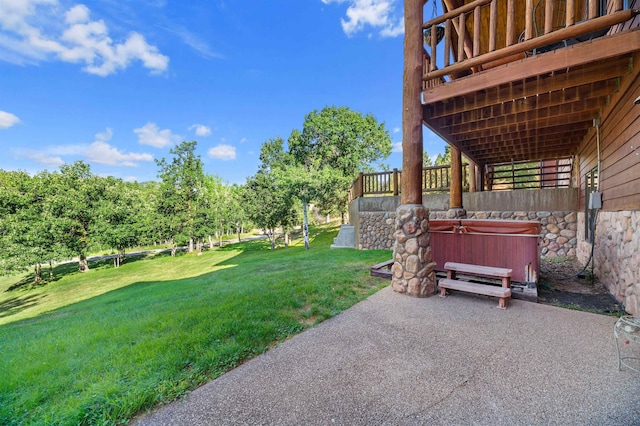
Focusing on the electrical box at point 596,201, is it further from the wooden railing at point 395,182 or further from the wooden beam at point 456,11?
the wooden railing at point 395,182

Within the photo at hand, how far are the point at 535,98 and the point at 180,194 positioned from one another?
80.2 feet

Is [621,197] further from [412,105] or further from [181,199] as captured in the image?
[181,199]

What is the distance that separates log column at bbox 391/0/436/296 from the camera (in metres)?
4.11

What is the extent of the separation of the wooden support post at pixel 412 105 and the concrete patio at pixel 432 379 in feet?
7.34

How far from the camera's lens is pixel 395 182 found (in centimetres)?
935

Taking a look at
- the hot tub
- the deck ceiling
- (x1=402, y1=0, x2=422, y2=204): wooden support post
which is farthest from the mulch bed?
the deck ceiling

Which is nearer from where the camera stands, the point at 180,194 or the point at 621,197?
Result: the point at 621,197

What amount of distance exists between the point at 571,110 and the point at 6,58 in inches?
1157

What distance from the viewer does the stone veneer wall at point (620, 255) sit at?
3.12 metres

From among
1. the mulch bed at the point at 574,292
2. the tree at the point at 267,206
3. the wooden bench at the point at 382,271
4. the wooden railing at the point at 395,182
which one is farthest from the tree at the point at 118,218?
the mulch bed at the point at 574,292

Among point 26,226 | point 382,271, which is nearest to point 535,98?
point 382,271

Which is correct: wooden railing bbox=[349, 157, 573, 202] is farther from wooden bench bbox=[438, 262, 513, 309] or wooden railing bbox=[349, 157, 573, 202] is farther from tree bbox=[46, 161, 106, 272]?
tree bbox=[46, 161, 106, 272]

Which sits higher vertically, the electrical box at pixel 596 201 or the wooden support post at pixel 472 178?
Answer: the wooden support post at pixel 472 178

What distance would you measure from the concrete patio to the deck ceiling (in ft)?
10.7
